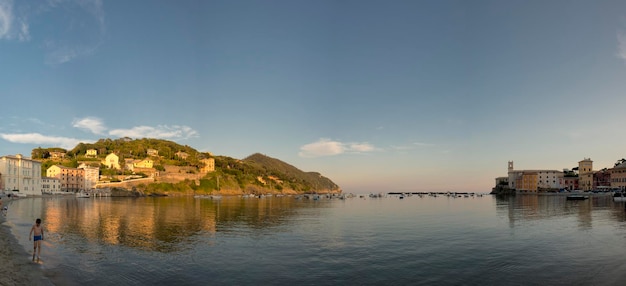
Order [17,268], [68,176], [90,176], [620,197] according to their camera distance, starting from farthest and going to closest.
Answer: [90,176] → [68,176] → [620,197] → [17,268]

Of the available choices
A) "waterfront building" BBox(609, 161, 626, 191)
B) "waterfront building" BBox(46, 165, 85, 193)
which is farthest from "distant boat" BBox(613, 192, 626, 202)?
"waterfront building" BBox(46, 165, 85, 193)

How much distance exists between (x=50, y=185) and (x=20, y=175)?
103 ft

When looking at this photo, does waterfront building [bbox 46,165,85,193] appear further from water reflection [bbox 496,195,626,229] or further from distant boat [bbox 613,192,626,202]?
distant boat [bbox 613,192,626,202]

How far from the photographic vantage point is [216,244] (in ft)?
107

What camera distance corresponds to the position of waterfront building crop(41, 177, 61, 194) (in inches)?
6197

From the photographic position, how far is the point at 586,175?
620 feet

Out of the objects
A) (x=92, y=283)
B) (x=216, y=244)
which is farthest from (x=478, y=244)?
(x=92, y=283)

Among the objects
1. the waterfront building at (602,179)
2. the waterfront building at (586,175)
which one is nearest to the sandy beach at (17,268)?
the waterfront building at (602,179)

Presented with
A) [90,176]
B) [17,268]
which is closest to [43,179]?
[90,176]

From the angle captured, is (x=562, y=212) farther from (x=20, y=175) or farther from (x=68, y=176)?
(x=68, y=176)

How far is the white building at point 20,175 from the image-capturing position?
411 feet

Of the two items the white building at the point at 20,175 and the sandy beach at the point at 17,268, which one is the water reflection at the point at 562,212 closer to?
the sandy beach at the point at 17,268

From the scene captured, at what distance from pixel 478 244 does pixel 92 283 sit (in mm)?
32031

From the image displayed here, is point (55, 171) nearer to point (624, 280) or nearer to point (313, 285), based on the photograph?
point (313, 285)
